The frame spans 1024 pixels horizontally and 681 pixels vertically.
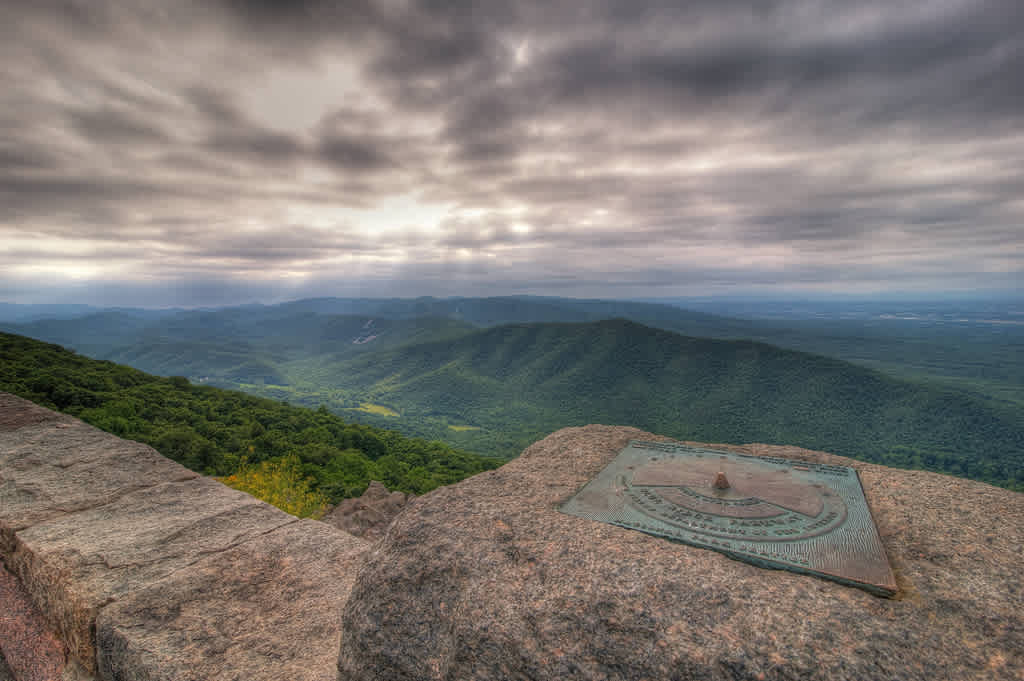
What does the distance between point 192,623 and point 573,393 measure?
503 feet

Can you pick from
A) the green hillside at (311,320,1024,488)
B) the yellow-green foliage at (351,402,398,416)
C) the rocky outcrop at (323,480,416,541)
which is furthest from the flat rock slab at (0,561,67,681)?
the yellow-green foliage at (351,402,398,416)

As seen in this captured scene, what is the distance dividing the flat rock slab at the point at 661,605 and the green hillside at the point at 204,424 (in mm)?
17521

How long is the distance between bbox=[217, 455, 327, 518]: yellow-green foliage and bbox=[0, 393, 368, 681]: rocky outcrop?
585 cm

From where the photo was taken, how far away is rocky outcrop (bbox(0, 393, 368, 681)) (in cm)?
388

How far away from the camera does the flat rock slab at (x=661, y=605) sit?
2715 millimetres

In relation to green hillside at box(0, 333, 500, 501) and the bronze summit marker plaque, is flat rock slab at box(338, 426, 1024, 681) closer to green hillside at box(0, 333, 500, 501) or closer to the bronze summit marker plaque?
the bronze summit marker plaque

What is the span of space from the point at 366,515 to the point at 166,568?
10451 mm

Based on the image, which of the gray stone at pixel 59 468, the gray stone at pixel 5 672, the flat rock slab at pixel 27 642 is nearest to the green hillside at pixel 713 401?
the gray stone at pixel 59 468

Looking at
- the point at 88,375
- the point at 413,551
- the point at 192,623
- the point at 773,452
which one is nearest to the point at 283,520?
the point at 192,623

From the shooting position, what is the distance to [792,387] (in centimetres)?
12650

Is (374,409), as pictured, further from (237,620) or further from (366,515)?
(237,620)

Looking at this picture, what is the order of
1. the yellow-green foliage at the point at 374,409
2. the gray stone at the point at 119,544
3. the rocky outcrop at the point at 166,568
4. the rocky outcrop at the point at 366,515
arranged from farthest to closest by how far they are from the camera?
the yellow-green foliage at the point at 374,409 < the rocky outcrop at the point at 366,515 < the gray stone at the point at 119,544 < the rocky outcrop at the point at 166,568

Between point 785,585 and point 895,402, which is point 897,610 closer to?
point 785,585

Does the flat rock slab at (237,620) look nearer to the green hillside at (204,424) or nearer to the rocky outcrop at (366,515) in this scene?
the rocky outcrop at (366,515)
